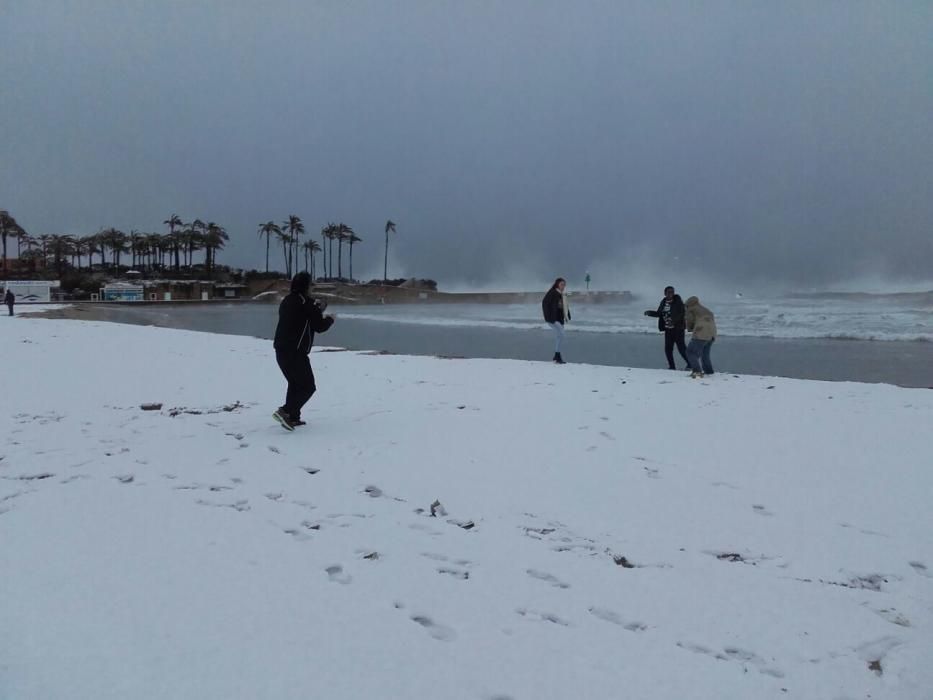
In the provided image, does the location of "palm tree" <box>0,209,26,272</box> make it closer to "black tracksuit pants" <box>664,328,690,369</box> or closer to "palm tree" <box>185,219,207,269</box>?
"palm tree" <box>185,219,207,269</box>

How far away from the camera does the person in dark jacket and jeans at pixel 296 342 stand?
19.7 feet

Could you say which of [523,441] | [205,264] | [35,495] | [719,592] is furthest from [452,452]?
[205,264]

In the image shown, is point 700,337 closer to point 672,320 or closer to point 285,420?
point 672,320

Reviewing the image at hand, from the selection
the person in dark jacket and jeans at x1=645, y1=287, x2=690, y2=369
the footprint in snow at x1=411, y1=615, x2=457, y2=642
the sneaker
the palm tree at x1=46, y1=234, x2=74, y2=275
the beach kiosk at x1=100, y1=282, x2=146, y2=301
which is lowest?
the footprint in snow at x1=411, y1=615, x2=457, y2=642

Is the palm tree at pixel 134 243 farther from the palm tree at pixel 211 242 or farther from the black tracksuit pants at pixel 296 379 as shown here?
the black tracksuit pants at pixel 296 379

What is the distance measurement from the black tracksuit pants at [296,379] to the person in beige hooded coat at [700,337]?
6.79 m

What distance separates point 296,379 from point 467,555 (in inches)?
136

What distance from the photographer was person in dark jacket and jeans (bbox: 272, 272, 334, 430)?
600cm

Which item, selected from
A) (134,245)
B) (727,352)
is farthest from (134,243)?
(727,352)

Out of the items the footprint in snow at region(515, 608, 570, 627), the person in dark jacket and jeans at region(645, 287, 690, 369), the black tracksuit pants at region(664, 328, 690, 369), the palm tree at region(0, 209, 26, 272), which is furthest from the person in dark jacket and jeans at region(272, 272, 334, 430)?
the palm tree at region(0, 209, 26, 272)

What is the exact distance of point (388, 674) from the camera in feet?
7.43

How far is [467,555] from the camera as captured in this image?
3279 millimetres

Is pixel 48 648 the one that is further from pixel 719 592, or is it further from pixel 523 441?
pixel 523 441

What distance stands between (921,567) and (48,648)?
4.33m
